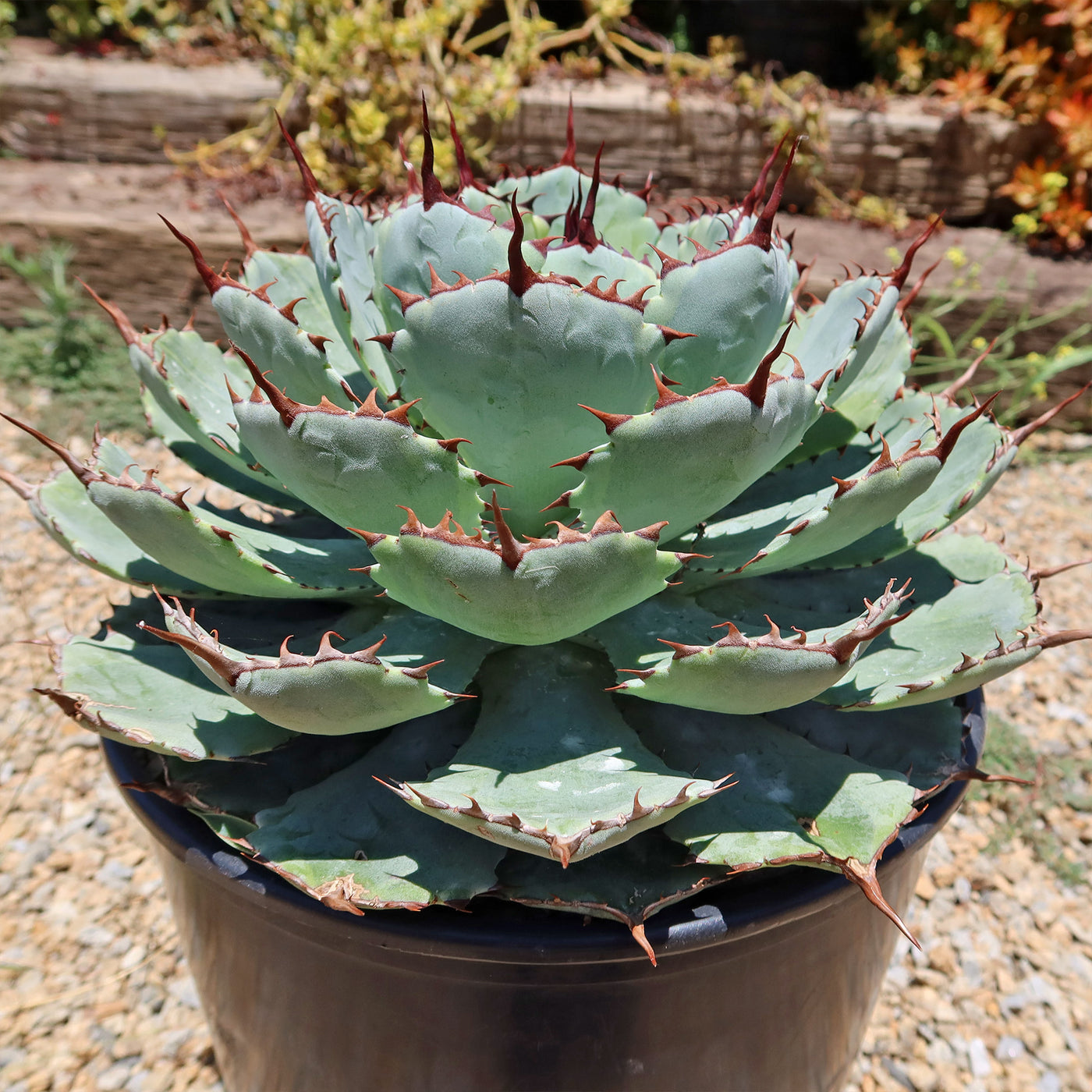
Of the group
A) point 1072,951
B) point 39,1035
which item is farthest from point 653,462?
point 1072,951

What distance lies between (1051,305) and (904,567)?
312cm

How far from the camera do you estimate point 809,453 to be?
1.14m

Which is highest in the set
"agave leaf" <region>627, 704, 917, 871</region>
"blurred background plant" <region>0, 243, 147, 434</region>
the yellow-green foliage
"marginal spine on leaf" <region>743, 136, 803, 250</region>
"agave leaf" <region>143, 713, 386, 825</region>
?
"marginal spine on leaf" <region>743, 136, 803, 250</region>

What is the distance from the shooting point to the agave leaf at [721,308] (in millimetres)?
855

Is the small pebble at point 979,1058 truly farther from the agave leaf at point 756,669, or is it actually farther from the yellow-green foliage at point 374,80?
the yellow-green foliage at point 374,80

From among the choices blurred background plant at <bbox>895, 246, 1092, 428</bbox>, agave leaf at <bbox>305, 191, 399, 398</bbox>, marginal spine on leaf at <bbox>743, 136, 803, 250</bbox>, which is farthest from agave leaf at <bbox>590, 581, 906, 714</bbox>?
blurred background plant at <bbox>895, 246, 1092, 428</bbox>

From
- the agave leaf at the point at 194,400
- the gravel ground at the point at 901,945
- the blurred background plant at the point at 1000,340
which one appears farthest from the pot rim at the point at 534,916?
the blurred background plant at the point at 1000,340

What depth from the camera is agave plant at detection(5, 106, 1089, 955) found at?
2.52 feet

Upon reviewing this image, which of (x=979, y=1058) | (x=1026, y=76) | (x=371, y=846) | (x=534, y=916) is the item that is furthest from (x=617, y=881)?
(x=1026, y=76)

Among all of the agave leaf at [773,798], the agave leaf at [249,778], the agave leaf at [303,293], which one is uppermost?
the agave leaf at [303,293]

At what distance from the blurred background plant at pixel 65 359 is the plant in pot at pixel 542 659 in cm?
260

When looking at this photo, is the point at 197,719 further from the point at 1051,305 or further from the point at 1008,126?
the point at 1008,126

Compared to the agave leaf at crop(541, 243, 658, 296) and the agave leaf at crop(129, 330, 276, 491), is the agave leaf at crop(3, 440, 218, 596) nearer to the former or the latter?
the agave leaf at crop(129, 330, 276, 491)

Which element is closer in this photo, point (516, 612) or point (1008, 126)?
point (516, 612)
